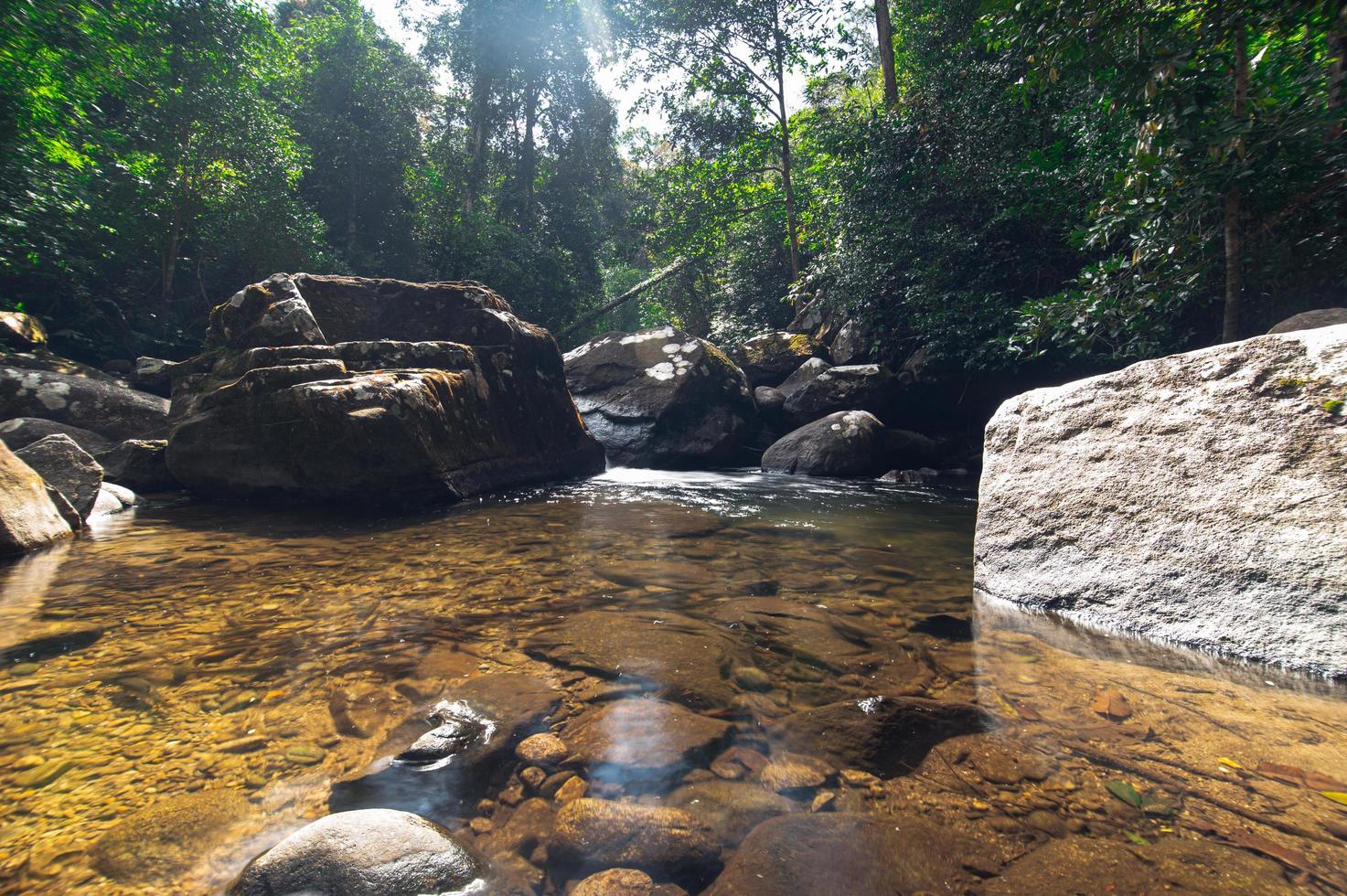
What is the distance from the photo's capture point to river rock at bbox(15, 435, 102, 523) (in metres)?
5.02

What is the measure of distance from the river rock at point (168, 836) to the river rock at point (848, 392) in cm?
1127

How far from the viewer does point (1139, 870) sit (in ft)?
4.30

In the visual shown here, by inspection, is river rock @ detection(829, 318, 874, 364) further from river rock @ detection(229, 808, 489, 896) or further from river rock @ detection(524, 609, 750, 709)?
river rock @ detection(229, 808, 489, 896)

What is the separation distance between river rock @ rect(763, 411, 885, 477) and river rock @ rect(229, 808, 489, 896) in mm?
9259

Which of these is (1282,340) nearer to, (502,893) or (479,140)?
(502,893)

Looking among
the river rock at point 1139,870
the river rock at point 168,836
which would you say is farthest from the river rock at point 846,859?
the river rock at point 168,836

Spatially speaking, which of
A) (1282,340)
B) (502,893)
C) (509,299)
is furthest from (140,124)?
(1282,340)

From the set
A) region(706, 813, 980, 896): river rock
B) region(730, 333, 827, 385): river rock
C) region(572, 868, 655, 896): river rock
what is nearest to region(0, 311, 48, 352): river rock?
region(730, 333, 827, 385): river rock

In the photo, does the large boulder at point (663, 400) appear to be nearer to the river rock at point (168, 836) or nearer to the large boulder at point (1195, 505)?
the large boulder at point (1195, 505)

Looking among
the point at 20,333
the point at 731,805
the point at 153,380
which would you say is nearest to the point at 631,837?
the point at 731,805

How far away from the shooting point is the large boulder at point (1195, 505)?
7.91ft

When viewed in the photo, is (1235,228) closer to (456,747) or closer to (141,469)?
(456,747)

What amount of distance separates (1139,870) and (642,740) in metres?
1.27

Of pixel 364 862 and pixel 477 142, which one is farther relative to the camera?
pixel 477 142
